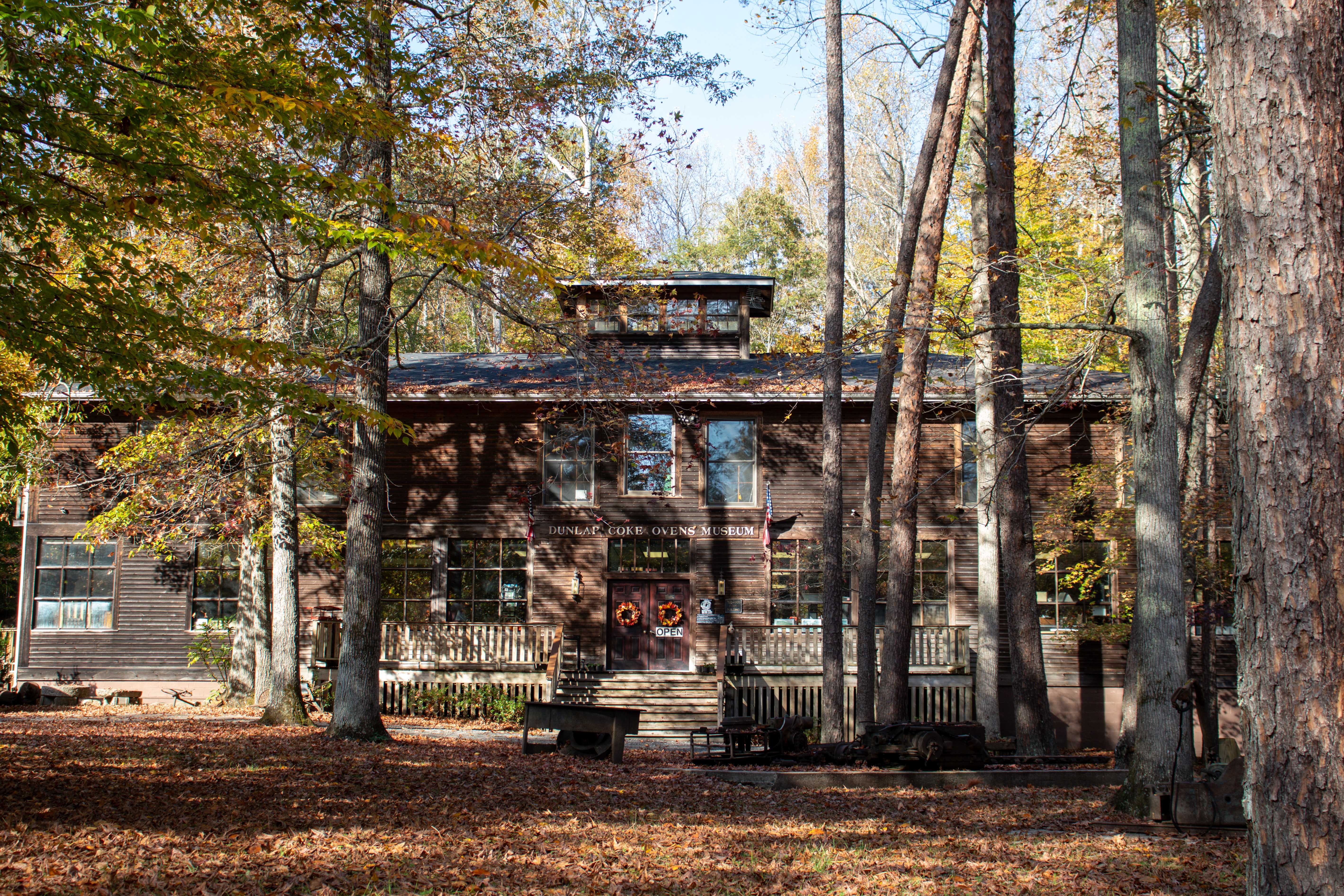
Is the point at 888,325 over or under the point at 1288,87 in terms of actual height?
over

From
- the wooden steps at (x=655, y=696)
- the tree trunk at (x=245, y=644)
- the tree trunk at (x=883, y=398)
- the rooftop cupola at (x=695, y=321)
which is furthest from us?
the rooftop cupola at (x=695, y=321)

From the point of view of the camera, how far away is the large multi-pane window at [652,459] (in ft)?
66.7

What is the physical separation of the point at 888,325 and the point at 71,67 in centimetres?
978

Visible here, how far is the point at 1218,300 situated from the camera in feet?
44.2

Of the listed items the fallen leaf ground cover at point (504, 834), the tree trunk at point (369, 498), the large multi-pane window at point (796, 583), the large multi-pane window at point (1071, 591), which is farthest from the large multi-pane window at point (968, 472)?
the tree trunk at point (369, 498)

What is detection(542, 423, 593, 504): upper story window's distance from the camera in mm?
20406

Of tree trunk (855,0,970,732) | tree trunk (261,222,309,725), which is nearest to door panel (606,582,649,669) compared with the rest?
tree trunk (855,0,970,732)

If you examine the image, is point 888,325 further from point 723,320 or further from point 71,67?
point 71,67

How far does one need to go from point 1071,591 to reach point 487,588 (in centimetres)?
1162

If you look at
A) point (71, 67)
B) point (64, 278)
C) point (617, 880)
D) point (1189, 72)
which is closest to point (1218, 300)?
point (1189, 72)

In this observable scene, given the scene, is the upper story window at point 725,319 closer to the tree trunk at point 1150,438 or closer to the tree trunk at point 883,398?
the tree trunk at point 883,398

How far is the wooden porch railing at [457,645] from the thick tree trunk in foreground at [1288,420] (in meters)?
16.1

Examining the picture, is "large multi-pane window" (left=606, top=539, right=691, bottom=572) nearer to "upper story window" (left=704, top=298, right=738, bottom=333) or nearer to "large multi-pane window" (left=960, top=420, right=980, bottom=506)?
"upper story window" (left=704, top=298, right=738, bottom=333)

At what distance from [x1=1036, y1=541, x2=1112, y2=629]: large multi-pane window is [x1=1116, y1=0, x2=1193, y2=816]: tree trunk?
10.4 metres
